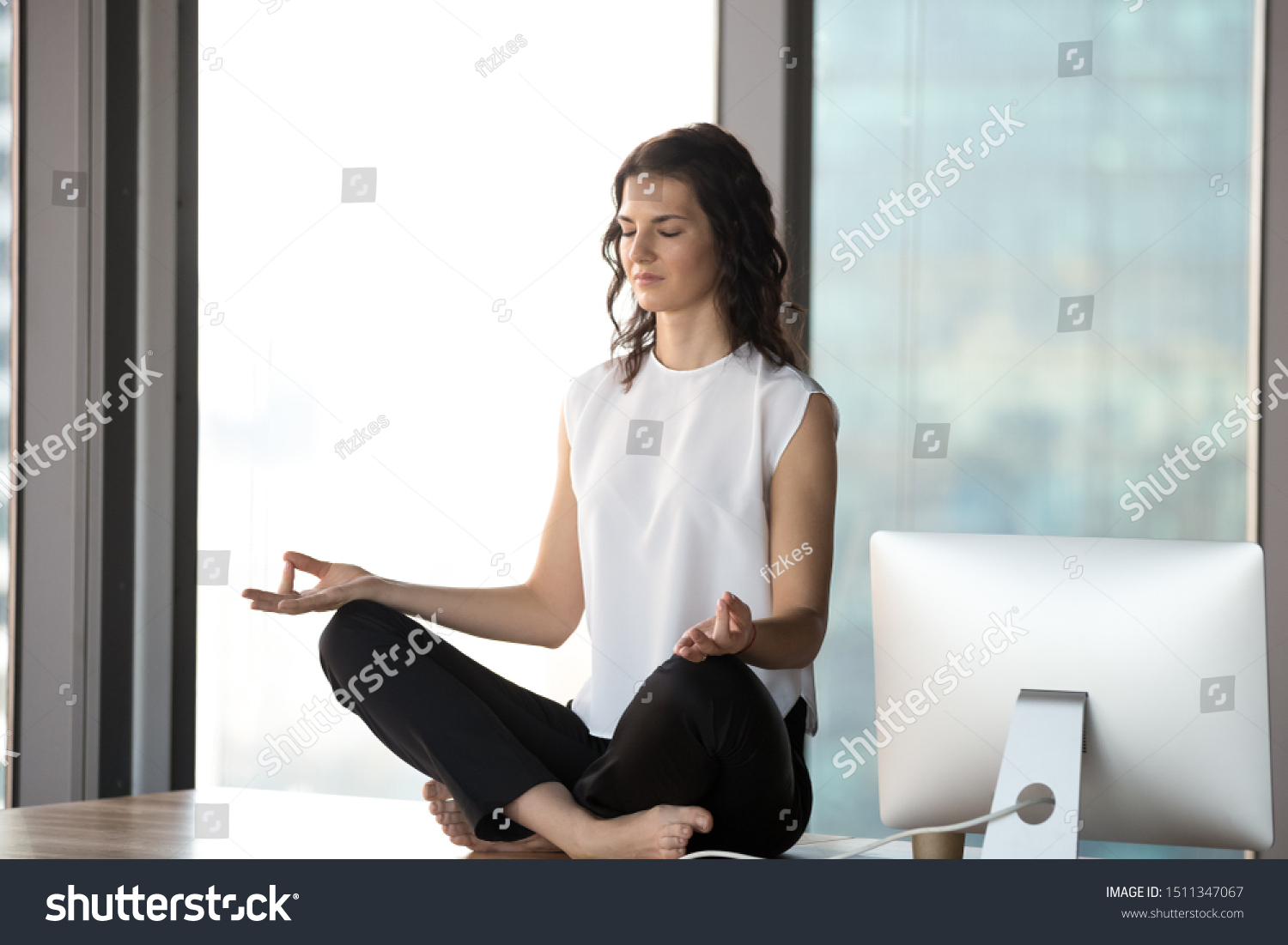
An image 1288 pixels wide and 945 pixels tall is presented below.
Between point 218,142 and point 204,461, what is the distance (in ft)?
2.19

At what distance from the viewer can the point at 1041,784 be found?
2.75ft

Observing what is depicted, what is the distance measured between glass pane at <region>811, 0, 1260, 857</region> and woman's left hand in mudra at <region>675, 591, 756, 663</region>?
87 cm

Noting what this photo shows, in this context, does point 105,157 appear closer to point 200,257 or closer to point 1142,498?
point 200,257

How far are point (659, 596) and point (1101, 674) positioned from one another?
0.69 m

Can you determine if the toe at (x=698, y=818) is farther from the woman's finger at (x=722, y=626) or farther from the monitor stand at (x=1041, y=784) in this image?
the monitor stand at (x=1041, y=784)

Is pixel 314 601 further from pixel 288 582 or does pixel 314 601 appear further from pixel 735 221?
pixel 735 221

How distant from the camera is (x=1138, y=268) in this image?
189cm

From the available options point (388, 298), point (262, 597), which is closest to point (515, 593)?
point (262, 597)

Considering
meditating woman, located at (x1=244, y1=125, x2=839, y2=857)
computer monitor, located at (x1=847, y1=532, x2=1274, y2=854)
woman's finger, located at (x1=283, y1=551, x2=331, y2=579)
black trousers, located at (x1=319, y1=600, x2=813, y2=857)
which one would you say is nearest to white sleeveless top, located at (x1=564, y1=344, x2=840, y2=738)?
meditating woman, located at (x1=244, y1=125, x2=839, y2=857)

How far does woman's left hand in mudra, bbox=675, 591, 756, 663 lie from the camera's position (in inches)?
44.6

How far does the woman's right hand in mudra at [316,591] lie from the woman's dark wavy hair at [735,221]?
463 mm

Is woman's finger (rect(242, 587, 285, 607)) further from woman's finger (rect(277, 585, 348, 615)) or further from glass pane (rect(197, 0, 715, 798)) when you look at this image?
glass pane (rect(197, 0, 715, 798))

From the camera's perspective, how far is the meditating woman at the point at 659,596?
4.05 feet
